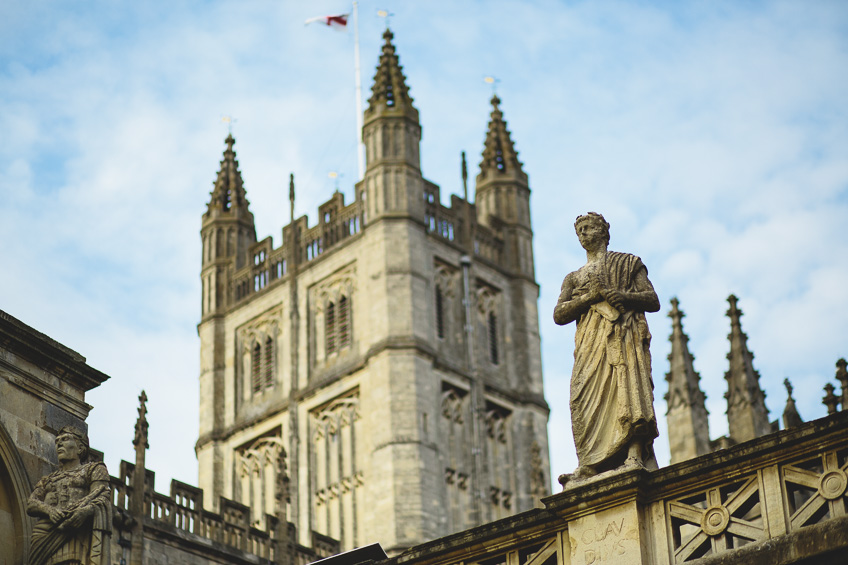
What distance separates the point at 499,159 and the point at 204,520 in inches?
1187

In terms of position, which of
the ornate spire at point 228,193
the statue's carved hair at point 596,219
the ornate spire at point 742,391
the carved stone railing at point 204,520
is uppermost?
the ornate spire at point 228,193

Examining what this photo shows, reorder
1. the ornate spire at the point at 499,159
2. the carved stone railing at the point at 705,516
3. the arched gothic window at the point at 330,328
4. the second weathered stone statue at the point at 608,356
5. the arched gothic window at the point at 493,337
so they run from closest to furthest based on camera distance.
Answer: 1. the carved stone railing at the point at 705,516
2. the second weathered stone statue at the point at 608,356
3. the arched gothic window at the point at 330,328
4. the arched gothic window at the point at 493,337
5. the ornate spire at the point at 499,159

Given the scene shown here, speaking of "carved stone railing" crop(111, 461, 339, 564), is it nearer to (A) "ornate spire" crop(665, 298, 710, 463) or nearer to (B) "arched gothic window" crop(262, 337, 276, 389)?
(A) "ornate spire" crop(665, 298, 710, 463)

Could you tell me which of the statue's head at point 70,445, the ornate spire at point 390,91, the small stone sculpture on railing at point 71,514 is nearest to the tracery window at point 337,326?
the ornate spire at point 390,91

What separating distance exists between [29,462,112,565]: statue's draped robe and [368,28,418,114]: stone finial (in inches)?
1795

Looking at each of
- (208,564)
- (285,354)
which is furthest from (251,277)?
(208,564)

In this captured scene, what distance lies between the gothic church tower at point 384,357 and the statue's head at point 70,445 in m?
37.2

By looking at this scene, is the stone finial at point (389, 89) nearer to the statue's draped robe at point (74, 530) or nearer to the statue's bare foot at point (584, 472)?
the statue's draped robe at point (74, 530)

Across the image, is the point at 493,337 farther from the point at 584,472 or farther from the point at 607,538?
the point at 607,538

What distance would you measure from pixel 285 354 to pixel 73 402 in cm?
4343

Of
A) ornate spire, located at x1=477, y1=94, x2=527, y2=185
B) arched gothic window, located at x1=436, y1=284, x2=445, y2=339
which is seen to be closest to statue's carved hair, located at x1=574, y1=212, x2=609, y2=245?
arched gothic window, located at x1=436, y1=284, x2=445, y2=339

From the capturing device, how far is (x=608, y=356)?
960cm

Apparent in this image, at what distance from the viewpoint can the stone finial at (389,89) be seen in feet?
185

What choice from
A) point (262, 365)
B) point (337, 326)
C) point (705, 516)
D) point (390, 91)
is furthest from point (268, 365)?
point (705, 516)
